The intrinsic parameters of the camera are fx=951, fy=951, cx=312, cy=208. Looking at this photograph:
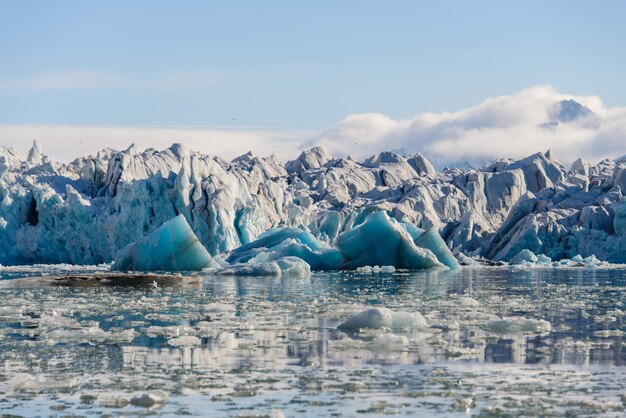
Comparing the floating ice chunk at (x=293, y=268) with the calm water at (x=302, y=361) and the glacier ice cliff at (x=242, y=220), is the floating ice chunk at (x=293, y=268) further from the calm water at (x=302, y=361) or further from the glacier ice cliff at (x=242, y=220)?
the calm water at (x=302, y=361)

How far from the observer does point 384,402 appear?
22.4ft

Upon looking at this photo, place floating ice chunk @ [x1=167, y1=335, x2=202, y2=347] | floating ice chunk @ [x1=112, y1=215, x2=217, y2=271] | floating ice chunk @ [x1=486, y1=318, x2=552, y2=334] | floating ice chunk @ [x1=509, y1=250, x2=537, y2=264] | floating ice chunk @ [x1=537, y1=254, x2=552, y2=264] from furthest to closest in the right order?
floating ice chunk @ [x1=509, y1=250, x2=537, y2=264], floating ice chunk @ [x1=537, y1=254, x2=552, y2=264], floating ice chunk @ [x1=112, y1=215, x2=217, y2=271], floating ice chunk @ [x1=486, y1=318, x2=552, y2=334], floating ice chunk @ [x1=167, y1=335, x2=202, y2=347]

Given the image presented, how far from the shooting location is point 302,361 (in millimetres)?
8859

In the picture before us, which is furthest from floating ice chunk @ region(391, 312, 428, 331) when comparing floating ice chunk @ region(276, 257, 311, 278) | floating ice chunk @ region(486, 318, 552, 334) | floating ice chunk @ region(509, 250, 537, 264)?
floating ice chunk @ region(509, 250, 537, 264)

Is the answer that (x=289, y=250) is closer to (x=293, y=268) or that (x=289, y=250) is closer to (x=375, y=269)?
(x=375, y=269)

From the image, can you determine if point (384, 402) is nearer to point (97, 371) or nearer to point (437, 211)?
point (97, 371)

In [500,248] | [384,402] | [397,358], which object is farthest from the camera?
[500,248]

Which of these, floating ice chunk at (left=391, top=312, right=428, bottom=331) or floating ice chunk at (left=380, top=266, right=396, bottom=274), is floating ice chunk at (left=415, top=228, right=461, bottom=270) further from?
floating ice chunk at (left=391, top=312, right=428, bottom=331)

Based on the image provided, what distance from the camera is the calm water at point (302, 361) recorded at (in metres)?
6.77

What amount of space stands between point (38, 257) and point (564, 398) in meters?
44.1

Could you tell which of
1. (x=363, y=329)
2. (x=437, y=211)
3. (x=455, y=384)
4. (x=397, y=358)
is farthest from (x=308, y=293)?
(x=437, y=211)

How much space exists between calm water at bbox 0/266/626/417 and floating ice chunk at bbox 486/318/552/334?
4cm

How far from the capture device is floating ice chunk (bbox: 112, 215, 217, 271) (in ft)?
107

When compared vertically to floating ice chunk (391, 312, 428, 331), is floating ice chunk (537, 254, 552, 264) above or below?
above
